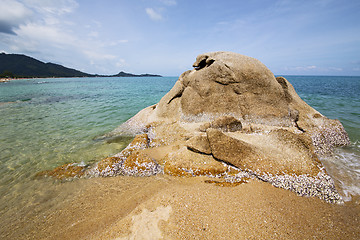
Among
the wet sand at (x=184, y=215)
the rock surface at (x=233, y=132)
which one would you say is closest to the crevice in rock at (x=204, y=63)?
the rock surface at (x=233, y=132)

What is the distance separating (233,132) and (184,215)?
18.7 ft

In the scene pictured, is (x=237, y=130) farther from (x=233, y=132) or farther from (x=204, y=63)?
(x=204, y=63)

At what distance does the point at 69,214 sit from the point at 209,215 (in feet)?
14.3

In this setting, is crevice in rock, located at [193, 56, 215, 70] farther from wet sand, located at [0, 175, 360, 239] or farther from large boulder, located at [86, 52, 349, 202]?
wet sand, located at [0, 175, 360, 239]

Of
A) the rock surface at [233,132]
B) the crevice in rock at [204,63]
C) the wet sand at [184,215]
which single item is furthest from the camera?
the crevice in rock at [204,63]

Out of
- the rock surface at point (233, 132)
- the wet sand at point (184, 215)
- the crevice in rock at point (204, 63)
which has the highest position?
the crevice in rock at point (204, 63)

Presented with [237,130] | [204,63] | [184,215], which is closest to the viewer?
[184,215]

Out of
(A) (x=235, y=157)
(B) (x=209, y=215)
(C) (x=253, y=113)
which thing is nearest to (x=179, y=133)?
(A) (x=235, y=157)

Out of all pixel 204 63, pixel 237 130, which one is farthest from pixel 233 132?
pixel 204 63

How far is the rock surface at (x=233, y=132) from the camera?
5.61 m

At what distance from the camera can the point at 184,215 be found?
4.00 meters

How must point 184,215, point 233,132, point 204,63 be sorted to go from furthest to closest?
1. point 204,63
2. point 233,132
3. point 184,215

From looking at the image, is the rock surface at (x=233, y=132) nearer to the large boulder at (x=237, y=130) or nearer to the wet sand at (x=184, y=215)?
the large boulder at (x=237, y=130)

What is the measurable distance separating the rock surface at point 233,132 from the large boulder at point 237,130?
0.03m
